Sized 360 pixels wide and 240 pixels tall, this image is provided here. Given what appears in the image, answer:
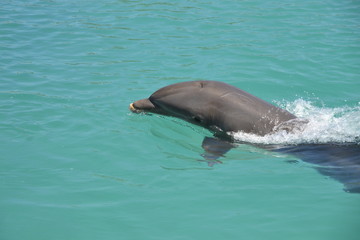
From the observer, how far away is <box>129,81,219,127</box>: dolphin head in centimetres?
923

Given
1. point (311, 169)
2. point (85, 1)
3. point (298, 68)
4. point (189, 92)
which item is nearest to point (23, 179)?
point (189, 92)

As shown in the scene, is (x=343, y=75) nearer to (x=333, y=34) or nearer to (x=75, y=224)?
(x=333, y=34)

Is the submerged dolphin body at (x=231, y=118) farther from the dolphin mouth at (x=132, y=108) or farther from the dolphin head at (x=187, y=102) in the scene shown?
the dolphin mouth at (x=132, y=108)

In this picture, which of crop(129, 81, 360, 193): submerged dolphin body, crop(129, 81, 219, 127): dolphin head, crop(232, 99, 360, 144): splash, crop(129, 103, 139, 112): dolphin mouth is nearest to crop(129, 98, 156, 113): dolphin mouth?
crop(129, 103, 139, 112): dolphin mouth

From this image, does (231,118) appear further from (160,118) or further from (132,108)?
(132,108)

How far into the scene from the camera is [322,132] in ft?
30.3

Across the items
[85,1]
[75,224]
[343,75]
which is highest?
[85,1]

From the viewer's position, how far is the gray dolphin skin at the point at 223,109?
9.01 meters

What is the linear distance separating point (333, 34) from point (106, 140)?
9.17 metres

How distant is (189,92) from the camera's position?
30.5 feet

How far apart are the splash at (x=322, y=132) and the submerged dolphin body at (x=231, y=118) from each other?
0.35 ft

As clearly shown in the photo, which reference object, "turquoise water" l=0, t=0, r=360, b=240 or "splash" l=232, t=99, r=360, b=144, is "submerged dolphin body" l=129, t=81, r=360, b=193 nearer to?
"splash" l=232, t=99, r=360, b=144

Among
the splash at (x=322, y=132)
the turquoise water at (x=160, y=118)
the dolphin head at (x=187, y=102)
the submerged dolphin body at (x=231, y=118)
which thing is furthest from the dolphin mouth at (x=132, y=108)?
the splash at (x=322, y=132)

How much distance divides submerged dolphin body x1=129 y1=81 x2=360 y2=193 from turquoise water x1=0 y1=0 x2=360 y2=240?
0.24m
